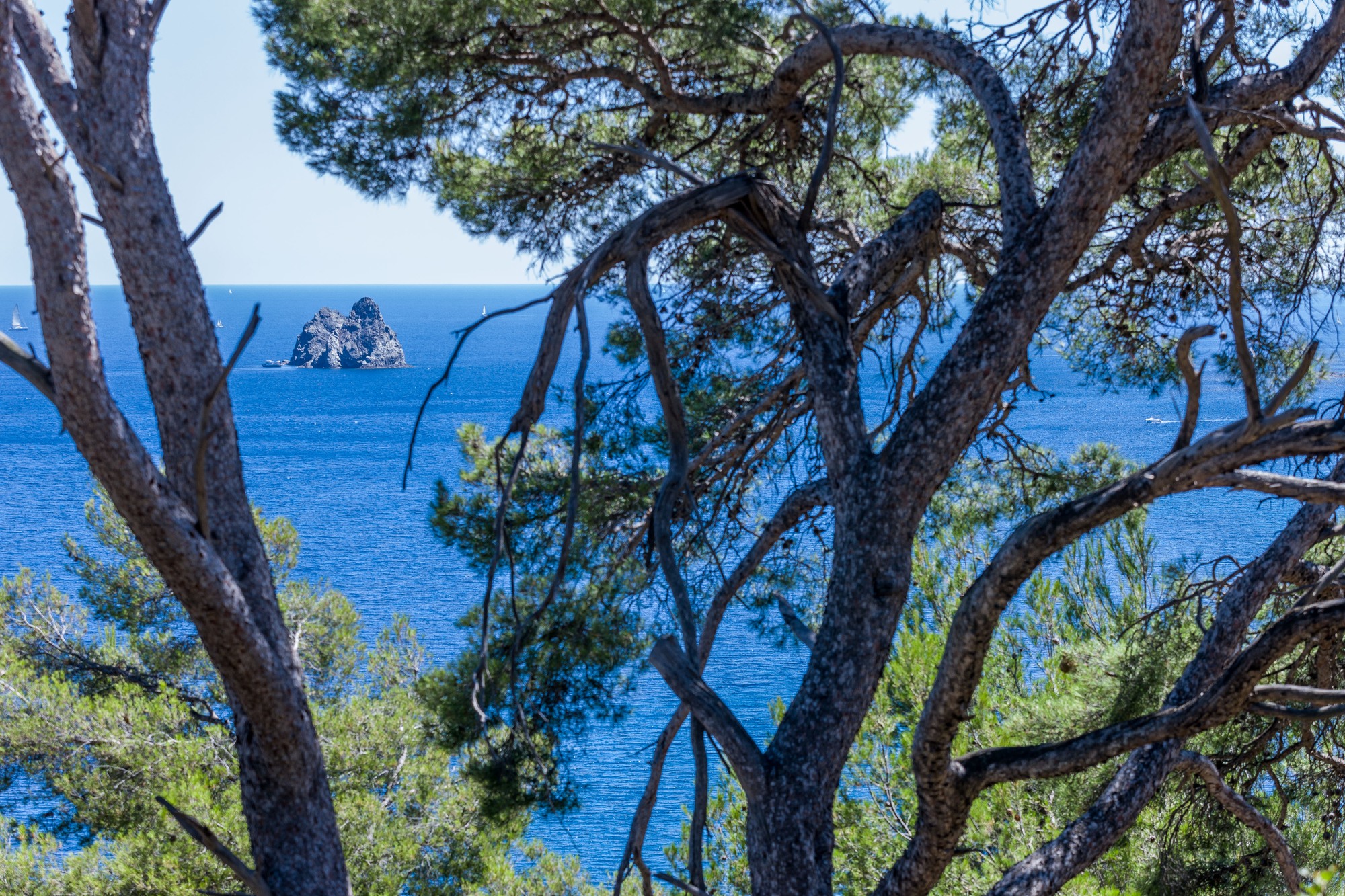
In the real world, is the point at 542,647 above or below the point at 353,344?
below

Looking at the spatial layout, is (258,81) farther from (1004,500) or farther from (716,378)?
(1004,500)

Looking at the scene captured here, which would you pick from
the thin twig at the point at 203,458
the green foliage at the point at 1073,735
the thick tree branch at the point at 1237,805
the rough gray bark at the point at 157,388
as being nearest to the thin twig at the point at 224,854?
the rough gray bark at the point at 157,388

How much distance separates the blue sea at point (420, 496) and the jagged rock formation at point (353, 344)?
1.45 metres

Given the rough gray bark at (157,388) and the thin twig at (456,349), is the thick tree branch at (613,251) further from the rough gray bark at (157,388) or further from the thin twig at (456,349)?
the rough gray bark at (157,388)

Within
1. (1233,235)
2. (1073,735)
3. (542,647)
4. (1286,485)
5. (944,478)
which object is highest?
(1233,235)

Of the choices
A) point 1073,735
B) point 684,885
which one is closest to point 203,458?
point 684,885

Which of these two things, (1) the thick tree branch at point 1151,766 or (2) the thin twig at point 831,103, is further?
(1) the thick tree branch at point 1151,766

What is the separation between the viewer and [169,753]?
24.4 ft

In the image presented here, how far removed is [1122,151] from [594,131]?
8.45 ft

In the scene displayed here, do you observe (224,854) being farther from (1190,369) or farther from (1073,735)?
(1073,735)

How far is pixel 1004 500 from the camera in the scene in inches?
190

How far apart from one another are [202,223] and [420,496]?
31.2m

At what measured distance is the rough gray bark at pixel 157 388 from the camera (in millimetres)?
1800

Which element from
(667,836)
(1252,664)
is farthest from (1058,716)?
(667,836)
